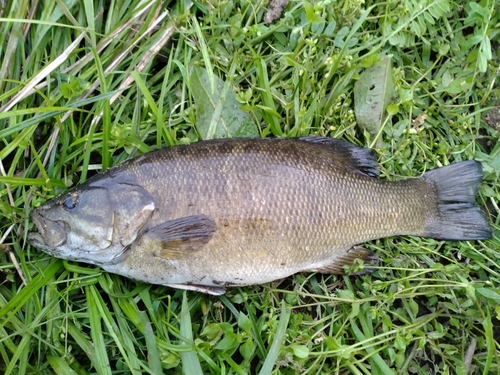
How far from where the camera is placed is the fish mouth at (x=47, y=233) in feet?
8.81

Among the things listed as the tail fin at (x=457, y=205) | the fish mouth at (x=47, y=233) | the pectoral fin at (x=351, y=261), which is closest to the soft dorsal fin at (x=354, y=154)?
the tail fin at (x=457, y=205)

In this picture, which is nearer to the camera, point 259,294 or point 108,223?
point 108,223

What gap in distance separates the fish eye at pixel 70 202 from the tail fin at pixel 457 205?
2408 mm

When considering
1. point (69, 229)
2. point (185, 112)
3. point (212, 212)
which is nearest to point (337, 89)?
point (185, 112)

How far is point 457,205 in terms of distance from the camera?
306 centimetres

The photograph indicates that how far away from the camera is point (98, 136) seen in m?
3.02

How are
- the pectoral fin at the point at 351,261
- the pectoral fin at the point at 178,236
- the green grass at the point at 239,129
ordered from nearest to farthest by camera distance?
the pectoral fin at the point at 178,236
the green grass at the point at 239,129
the pectoral fin at the point at 351,261

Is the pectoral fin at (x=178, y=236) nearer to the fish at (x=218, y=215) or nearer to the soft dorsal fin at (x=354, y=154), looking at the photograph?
the fish at (x=218, y=215)

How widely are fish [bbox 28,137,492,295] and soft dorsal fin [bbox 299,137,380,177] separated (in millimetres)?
104

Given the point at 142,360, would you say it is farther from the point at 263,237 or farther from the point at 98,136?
the point at 98,136

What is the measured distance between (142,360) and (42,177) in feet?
4.75

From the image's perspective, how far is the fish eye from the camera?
2711 mm

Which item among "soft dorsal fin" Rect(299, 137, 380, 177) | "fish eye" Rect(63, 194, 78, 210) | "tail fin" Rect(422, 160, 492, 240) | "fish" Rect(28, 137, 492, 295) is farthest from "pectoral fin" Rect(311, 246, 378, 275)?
"fish eye" Rect(63, 194, 78, 210)

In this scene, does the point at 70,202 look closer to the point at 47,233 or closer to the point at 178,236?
the point at 47,233
